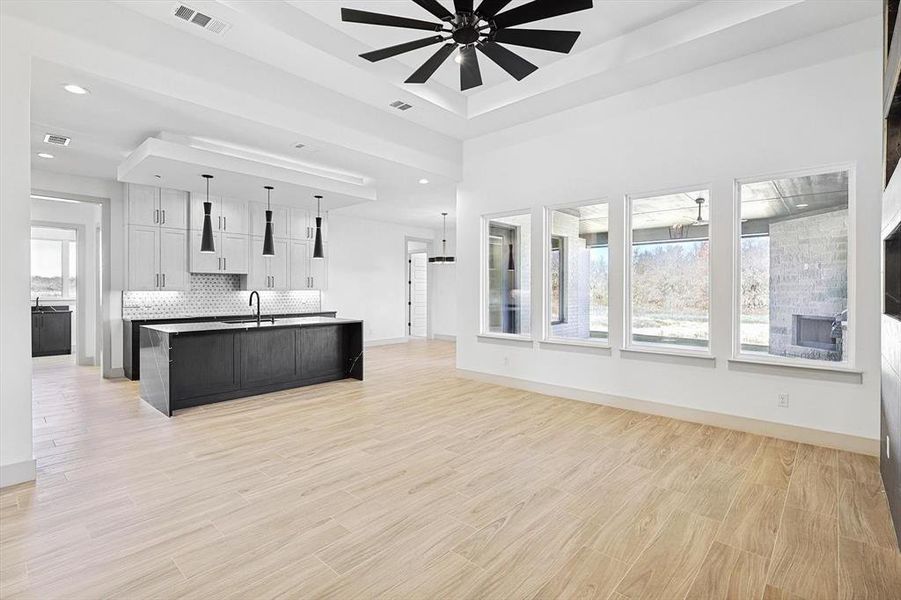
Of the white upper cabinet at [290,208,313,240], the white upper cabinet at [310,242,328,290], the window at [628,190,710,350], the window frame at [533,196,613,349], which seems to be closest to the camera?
the window at [628,190,710,350]

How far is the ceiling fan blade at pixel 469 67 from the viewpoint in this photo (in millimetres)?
3415

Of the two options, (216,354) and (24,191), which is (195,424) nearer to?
(216,354)

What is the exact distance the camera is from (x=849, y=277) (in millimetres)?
3684

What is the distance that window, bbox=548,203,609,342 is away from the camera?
5320mm

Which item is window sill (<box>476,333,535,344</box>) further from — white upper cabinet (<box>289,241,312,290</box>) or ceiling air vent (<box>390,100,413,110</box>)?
white upper cabinet (<box>289,241,312,290</box>)

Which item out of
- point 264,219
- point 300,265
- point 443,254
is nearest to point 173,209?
point 264,219

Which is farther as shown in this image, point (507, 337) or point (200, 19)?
point (507, 337)

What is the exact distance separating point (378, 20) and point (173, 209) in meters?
5.60

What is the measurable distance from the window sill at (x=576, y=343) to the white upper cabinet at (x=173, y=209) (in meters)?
5.92

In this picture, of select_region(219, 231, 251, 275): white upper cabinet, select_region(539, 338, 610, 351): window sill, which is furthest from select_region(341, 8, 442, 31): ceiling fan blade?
select_region(219, 231, 251, 275): white upper cabinet

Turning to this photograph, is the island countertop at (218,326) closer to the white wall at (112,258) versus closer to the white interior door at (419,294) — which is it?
the white wall at (112,258)

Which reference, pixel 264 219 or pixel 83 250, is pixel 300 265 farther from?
pixel 83 250

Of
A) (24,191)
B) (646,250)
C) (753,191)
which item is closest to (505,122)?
(646,250)

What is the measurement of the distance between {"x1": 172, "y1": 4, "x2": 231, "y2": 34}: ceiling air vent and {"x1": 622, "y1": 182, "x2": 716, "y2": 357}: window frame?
13.9ft
